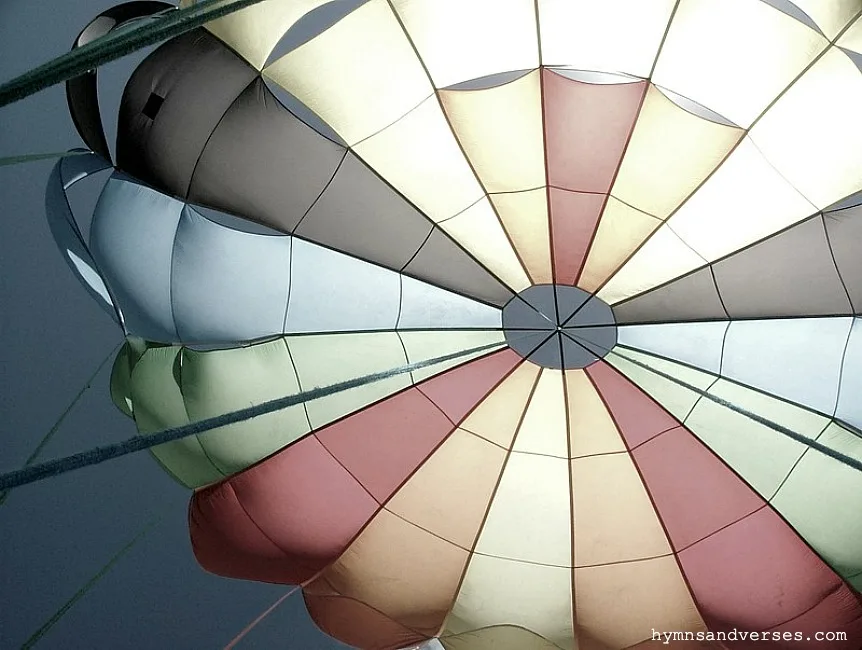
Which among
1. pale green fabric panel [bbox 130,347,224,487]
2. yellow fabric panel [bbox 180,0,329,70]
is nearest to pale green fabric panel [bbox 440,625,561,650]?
pale green fabric panel [bbox 130,347,224,487]

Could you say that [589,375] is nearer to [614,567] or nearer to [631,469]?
[631,469]

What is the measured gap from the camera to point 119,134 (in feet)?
9.06

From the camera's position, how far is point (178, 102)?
2.69 m

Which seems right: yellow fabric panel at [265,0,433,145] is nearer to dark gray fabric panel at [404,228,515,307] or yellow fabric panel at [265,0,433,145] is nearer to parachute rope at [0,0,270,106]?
dark gray fabric panel at [404,228,515,307]

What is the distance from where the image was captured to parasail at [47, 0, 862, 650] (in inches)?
106

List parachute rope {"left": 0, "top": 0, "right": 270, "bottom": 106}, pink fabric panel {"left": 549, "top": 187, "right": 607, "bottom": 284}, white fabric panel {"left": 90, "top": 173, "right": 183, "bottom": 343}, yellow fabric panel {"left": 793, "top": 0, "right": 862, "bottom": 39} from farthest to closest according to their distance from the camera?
pink fabric panel {"left": 549, "top": 187, "right": 607, "bottom": 284}, white fabric panel {"left": 90, "top": 173, "right": 183, "bottom": 343}, yellow fabric panel {"left": 793, "top": 0, "right": 862, "bottom": 39}, parachute rope {"left": 0, "top": 0, "right": 270, "bottom": 106}

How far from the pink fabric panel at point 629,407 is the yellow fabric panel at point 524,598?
45 cm

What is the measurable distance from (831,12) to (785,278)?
29.1 inches

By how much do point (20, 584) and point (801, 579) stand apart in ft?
9.32

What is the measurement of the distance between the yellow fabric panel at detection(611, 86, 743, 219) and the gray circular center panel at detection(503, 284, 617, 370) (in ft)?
1.04

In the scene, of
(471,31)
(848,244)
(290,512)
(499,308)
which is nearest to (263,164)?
(471,31)

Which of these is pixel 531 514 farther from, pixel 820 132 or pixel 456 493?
pixel 820 132

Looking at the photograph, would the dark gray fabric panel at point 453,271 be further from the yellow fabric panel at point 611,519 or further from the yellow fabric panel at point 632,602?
the yellow fabric panel at point 632,602

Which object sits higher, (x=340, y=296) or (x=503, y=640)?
(x=340, y=296)
